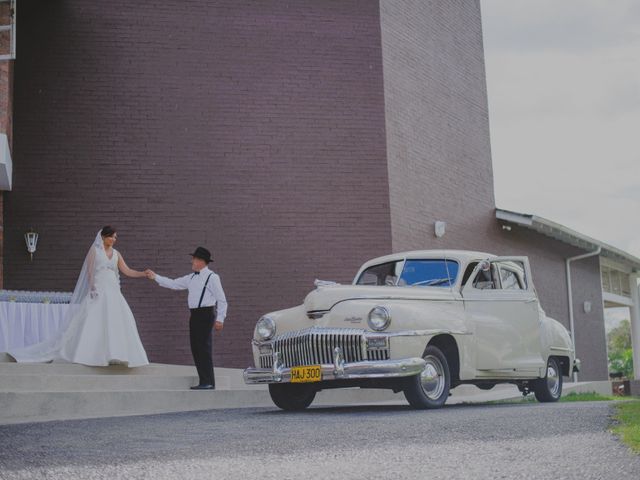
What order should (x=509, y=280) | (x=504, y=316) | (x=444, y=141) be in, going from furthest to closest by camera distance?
(x=444, y=141), (x=509, y=280), (x=504, y=316)

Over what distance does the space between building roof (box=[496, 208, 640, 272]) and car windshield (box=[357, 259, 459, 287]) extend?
28.4 ft

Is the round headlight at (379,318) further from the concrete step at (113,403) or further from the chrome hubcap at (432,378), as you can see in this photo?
the concrete step at (113,403)

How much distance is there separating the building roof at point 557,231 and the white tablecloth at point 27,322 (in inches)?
386

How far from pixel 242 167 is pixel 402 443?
961 cm

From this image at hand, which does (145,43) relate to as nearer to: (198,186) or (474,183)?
(198,186)

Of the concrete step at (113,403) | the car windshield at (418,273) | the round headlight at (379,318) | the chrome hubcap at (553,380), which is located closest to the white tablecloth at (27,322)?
the concrete step at (113,403)

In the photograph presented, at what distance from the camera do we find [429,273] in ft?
30.8

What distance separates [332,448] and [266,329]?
12.0 feet

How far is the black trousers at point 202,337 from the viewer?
10211 millimetres

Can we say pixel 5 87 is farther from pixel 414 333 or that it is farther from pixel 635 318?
pixel 635 318

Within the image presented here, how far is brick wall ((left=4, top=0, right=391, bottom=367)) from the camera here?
13.8 metres

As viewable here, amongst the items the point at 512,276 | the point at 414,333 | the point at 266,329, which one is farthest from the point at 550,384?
the point at 266,329

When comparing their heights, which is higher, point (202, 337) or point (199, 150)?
point (199, 150)

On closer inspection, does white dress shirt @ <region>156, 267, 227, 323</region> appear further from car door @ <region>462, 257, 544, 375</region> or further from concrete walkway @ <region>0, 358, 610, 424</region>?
car door @ <region>462, 257, 544, 375</region>
